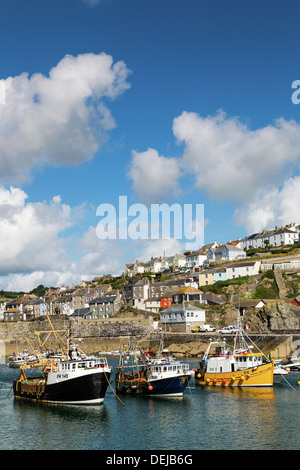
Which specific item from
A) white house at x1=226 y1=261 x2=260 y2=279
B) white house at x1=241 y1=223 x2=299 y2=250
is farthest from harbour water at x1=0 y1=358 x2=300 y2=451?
white house at x1=241 y1=223 x2=299 y2=250

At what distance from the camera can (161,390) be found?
148ft

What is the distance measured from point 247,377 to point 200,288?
59327 mm

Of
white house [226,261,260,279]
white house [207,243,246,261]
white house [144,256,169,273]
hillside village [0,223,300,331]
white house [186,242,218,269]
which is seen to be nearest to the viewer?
hillside village [0,223,300,331]

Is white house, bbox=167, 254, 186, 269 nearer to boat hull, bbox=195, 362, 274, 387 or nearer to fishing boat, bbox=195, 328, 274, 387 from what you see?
fishing boat, bbox=195, 328, 274, 387

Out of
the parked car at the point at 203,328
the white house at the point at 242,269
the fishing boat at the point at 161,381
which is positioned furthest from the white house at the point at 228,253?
the fishing boat at the point at 161,381

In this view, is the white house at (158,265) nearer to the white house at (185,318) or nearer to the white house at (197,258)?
the white house at (197,258)

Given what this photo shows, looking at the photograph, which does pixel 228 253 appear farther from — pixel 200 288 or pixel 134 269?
pixel 134 269

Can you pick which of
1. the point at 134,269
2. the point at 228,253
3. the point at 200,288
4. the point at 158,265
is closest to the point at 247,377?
the point at 200,288

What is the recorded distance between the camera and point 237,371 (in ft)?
162

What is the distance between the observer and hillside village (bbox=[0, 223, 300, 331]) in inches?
3696

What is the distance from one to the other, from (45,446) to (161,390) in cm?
1774

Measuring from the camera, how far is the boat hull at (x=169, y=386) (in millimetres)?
44531

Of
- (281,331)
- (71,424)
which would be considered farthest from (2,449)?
(281,331)
